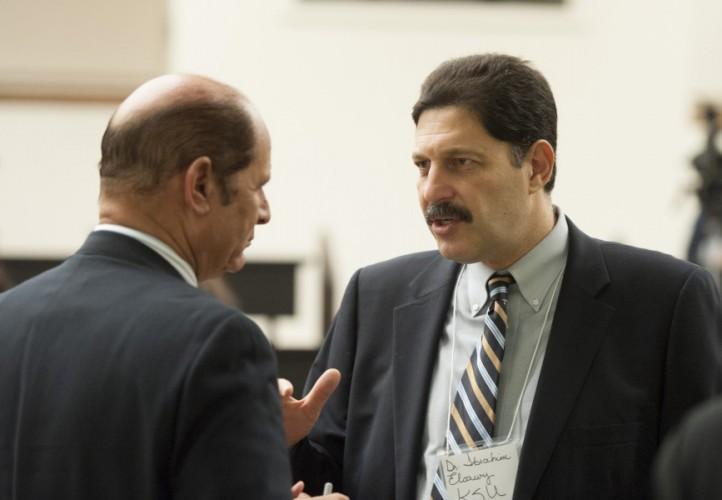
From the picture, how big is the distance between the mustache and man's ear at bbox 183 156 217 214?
0.77 meters

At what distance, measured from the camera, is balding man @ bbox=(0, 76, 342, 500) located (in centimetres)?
166

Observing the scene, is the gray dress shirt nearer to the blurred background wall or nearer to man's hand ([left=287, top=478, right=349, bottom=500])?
man's hand ([left=287, top=478, right=349, bottom=500])

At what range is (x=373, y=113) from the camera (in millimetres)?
9500

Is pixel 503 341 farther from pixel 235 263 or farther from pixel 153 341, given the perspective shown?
pixel 153 341

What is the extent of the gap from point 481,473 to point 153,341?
868 millimetres

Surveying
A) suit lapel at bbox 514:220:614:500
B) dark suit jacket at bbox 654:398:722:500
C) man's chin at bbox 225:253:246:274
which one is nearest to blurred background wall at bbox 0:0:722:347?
suit lapel at bbox 514:220:614:500

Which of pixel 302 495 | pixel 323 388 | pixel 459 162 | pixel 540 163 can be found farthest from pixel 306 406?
pixel 540 163

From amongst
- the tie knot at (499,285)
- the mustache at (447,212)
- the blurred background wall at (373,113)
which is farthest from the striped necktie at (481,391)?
the blurred background wall at (373,113)

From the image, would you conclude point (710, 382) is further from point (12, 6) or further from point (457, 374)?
point (12, 6)

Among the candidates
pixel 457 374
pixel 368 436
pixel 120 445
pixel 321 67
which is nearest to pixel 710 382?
pixel 457 374

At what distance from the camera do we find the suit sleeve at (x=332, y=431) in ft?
8.36

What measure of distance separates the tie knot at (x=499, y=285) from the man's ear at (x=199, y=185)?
856 millimetres

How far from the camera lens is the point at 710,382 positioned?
90.9 inches

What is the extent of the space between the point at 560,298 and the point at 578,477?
15.3 inches
